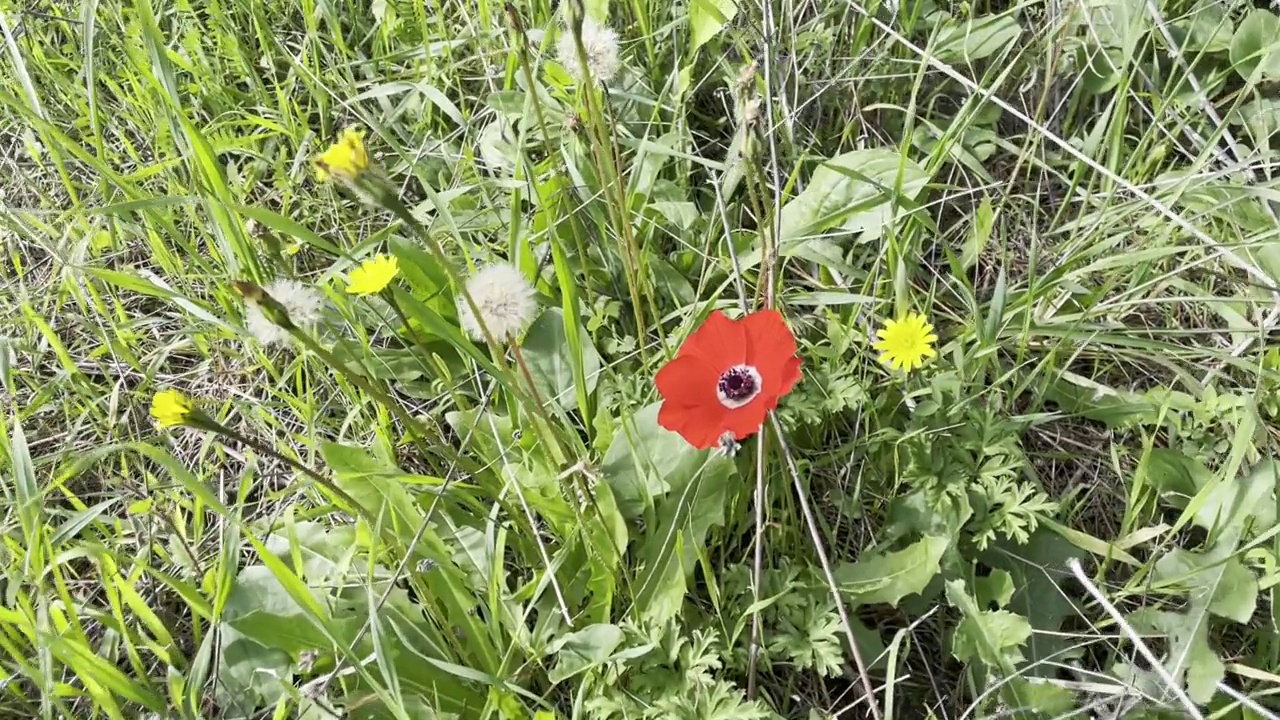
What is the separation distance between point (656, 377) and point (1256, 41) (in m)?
1.20

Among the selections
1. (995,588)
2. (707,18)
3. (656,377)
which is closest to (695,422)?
(656,377)

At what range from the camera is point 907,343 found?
1.11 metres

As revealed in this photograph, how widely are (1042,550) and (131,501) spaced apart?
1.28m

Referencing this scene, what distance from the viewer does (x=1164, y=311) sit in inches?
53.3

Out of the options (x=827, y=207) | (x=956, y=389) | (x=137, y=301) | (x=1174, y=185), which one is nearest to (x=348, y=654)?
(x=956, y=389)

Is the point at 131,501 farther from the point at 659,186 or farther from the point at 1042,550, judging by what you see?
the point at 1042,550

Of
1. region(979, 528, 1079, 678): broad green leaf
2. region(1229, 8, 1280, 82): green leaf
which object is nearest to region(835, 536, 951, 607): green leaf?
region(979, 528, 1079, 678): broad green leaf

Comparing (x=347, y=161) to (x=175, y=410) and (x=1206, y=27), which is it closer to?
(x=175, y=410)

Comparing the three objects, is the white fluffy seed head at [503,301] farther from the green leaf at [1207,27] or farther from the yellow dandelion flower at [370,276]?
the green leaf at [1207,27]

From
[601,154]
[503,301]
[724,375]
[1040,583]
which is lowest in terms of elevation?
[1040,583]

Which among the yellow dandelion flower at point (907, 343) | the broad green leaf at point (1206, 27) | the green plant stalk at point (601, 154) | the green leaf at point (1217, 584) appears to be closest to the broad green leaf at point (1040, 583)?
the green leaf at point (1217, 584)

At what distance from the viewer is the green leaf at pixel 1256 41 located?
1437 millimetres

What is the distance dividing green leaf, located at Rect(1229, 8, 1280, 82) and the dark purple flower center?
1.02 meters

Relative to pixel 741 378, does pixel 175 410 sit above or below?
above
